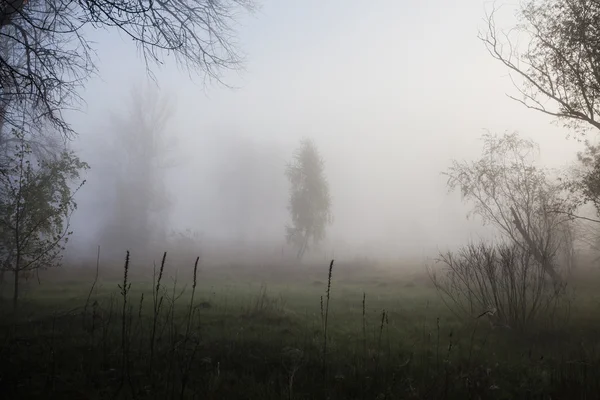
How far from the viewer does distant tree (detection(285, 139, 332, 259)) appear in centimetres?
3881

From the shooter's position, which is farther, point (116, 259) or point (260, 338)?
point (116, 259)

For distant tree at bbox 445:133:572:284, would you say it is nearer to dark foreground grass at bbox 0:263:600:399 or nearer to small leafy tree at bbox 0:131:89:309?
dark foreground grass at bbox 0:263:600:399

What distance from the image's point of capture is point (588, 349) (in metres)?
6.45

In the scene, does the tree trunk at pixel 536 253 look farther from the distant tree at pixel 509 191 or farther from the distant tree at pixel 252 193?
the distant tree at pixel 252 193

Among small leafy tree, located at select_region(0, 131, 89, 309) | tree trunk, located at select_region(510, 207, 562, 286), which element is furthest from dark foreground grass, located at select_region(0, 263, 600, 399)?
small leafy tree, located at select_region(0, 131, 89, 309)

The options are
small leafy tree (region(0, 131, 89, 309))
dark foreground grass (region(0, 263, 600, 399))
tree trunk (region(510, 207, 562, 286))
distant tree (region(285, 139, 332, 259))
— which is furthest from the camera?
distant tree (region(285, 139, 332, 259))

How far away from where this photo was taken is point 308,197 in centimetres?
3922

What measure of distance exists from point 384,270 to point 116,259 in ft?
86.4

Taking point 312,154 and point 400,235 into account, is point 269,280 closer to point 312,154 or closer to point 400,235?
point 312,154

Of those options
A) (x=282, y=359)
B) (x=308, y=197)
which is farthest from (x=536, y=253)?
(x=308, y=197)

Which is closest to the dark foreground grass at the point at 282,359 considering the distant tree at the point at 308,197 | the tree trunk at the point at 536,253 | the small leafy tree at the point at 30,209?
the tree trunk at the point at 536,253

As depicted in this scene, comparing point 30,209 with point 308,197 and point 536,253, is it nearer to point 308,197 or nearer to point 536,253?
point 536,253

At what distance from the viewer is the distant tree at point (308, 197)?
38812 millimetres

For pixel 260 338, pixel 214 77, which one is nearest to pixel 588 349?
pixel 260 338
